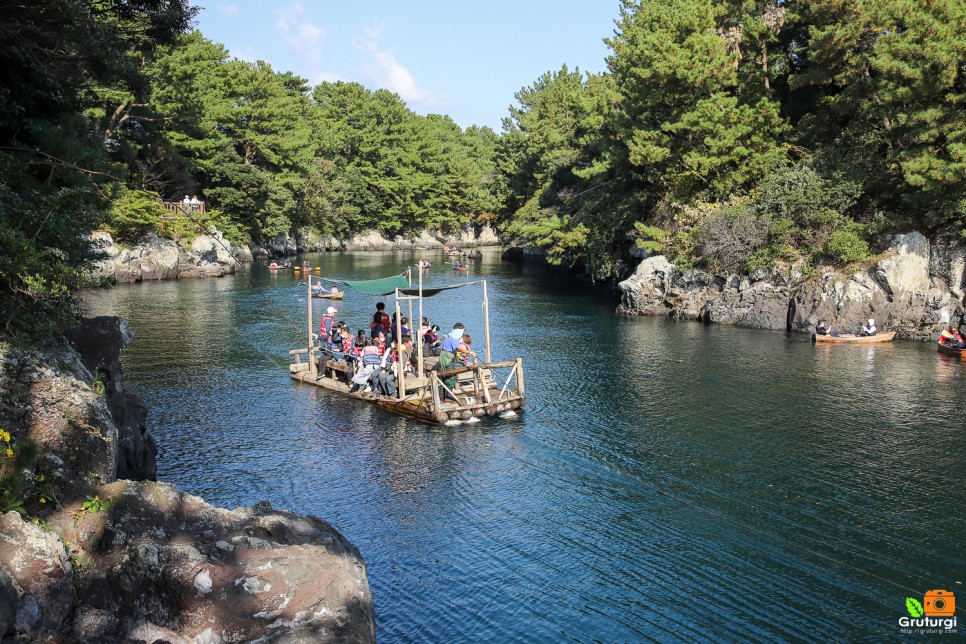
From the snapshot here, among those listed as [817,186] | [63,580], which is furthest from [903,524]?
[817,186]

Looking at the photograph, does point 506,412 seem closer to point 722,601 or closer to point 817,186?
point 722,601

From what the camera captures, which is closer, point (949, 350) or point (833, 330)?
point (949, 350)

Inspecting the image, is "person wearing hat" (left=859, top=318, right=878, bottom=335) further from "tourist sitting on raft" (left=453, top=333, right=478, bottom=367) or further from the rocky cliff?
"tourist sitting on raft" (left=453, top=333, right=478, bottom=367)

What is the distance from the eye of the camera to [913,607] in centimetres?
1091

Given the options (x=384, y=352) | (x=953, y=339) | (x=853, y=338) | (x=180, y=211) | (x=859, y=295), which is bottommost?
(x=853, y=338)

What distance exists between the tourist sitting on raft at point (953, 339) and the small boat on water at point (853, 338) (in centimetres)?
239

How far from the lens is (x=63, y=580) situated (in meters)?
7.64

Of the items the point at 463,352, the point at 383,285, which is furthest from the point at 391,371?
the point at 383,285

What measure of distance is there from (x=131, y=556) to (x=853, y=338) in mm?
30979

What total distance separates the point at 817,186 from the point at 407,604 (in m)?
31.9

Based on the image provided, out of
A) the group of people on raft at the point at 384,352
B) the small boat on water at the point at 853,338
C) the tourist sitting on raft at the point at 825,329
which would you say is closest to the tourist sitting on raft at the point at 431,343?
the group of people on raft at the point at 384,352

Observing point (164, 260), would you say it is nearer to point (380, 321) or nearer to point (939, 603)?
point (380, 321)

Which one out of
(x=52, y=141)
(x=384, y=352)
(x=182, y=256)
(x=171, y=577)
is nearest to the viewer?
(x=171, y=577)

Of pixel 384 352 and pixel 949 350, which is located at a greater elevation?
pixel 384 352
